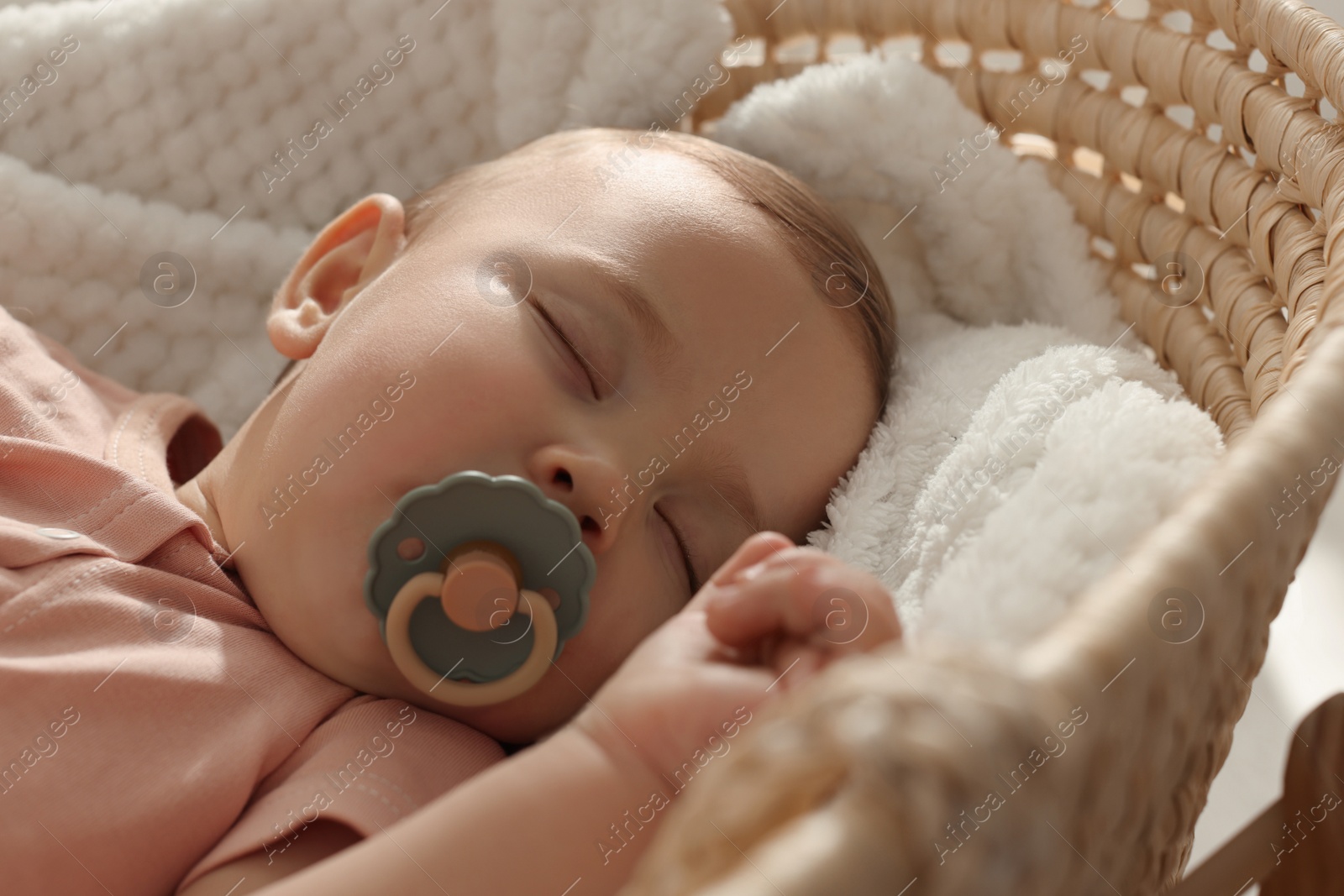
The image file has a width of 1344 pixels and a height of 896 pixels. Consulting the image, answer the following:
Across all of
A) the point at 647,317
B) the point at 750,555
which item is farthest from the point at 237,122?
the point at 750,555

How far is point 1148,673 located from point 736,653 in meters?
0.21

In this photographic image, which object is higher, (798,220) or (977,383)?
(798,220)

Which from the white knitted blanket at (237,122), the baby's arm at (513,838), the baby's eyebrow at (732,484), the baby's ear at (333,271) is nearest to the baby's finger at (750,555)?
the baby's arm at (513,838)

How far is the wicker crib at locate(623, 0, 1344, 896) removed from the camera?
0.97ft

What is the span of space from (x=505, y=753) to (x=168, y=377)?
66 cm

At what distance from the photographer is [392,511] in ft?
2.34

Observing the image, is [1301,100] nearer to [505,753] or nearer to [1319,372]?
[1319,372]

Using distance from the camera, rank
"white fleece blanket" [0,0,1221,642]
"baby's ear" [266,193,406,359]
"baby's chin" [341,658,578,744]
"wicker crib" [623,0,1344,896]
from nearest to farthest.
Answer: "wicker crib" [623,0,1344,896]
"baby's chin" [341,658,578,744]
"baby's ear" [266,193,406,359]
"white fleece blanket" [0,0,1221,642]

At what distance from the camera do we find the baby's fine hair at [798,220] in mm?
886

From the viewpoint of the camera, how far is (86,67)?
1162mm

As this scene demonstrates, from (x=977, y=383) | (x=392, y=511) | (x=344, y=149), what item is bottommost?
(x=977, y=383)

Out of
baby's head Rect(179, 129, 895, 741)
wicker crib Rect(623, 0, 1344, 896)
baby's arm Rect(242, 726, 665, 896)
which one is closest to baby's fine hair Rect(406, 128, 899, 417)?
baby's head Rect(179, 129, 895, 741)

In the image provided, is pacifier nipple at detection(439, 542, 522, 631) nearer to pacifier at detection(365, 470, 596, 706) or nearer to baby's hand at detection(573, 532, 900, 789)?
pacifier at detection(365, 470, 596, 706)

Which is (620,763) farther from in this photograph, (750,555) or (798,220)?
(798,220)
